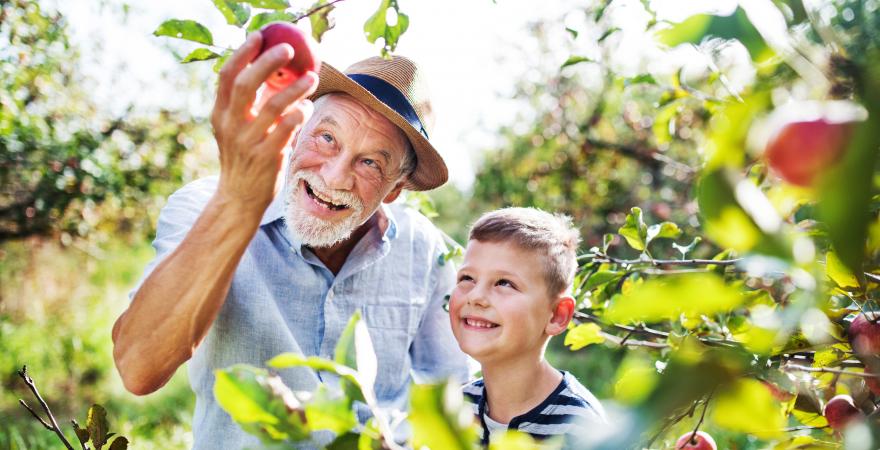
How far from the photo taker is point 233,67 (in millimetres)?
975

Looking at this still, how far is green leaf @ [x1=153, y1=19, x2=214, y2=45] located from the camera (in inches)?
48.2

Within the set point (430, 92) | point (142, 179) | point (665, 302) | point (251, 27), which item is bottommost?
point (142, 179)

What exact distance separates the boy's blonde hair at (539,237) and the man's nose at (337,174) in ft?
1.09

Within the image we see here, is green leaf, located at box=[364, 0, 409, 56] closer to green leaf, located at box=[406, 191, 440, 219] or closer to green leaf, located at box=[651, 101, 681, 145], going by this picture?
green leaf, located at box=[651, 101, 681, 145]

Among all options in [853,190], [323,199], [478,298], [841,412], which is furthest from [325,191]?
[853,190]

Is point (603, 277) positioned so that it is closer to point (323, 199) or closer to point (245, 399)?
point (323, 199)

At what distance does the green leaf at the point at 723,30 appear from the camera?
530 mm

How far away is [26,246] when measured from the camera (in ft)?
22.4

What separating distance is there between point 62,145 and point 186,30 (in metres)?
3.69

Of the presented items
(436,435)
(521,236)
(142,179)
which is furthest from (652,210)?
(436,435)

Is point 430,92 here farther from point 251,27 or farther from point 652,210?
point 652,210

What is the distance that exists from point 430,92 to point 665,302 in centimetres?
179

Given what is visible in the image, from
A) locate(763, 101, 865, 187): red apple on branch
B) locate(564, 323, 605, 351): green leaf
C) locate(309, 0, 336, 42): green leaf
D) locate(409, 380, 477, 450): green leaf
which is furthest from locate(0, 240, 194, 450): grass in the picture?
locate(763, 101, 865, 187): red apple on branch

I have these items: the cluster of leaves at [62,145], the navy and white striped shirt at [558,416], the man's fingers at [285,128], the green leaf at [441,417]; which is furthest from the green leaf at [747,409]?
the cluster of leaves at [62,145]
